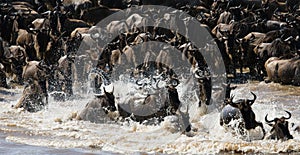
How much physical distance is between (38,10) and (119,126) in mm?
16854

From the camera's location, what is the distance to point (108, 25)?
27.1m

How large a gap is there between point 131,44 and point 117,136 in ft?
30.5

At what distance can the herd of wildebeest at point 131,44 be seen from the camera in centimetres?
1503

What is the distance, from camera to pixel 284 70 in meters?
20.3

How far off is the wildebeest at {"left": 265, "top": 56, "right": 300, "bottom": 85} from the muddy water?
3.01 meters

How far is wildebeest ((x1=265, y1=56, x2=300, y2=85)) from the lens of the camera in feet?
65.3

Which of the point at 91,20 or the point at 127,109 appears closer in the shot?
the point at 127,109

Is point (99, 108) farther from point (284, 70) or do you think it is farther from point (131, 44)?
point (131, 44)

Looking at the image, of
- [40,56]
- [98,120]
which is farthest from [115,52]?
[98,120]

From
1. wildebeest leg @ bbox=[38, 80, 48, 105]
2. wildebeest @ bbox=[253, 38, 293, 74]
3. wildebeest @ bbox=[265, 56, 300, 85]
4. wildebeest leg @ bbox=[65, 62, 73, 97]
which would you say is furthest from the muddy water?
wildebeest @ bbox=[253, 38, 293, 74]

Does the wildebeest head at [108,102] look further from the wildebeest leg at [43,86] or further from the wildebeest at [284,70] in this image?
the wildebeest at [284,70]

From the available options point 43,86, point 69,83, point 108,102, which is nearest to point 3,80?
→ point 69,83

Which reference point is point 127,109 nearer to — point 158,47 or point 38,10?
point 158,47

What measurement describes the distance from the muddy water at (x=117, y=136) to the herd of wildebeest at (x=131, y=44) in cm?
32
